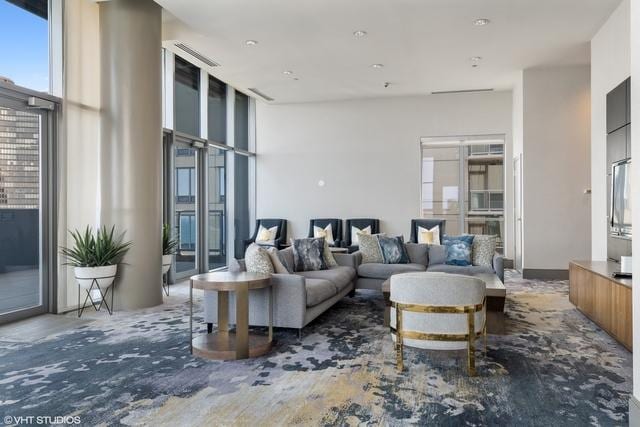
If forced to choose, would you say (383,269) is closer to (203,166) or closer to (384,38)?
(384,38)

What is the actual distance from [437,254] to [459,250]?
18.9 inches

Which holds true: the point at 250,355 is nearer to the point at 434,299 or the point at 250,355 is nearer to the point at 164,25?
the point at 434,299

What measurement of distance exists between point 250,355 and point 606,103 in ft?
16.9

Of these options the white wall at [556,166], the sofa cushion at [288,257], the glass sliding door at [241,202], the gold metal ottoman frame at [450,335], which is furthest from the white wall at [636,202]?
the glass sliding door at [241,202]

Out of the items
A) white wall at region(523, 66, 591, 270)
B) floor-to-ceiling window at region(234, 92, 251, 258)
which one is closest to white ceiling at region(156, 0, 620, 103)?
white wall at region(523, 66, 591, 270)

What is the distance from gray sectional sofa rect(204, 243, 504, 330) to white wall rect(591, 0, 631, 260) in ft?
4.93

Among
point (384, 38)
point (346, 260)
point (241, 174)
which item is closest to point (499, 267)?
point (346, 260)

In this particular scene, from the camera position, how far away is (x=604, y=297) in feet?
13.8

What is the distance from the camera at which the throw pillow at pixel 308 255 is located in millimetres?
5508

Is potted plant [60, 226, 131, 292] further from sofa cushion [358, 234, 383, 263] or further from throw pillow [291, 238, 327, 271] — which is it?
sofa cushion [358, 234, 383, 263]

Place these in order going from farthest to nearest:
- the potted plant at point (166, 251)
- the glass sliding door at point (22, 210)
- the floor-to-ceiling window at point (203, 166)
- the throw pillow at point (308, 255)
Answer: the floor-to-ceiling window at point (203, 166) < the potted plant at point (166, 251) < the throw pillow at point (308, 255) < the glass sliding door at point (22, 210)

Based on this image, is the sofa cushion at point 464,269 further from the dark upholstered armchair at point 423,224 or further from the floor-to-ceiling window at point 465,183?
the floor-to-ceiling window at point 465,183

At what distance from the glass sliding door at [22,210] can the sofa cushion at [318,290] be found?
2.99m

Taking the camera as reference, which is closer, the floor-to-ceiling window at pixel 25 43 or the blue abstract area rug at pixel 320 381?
the blue abstract area rug at pixel 320 381
